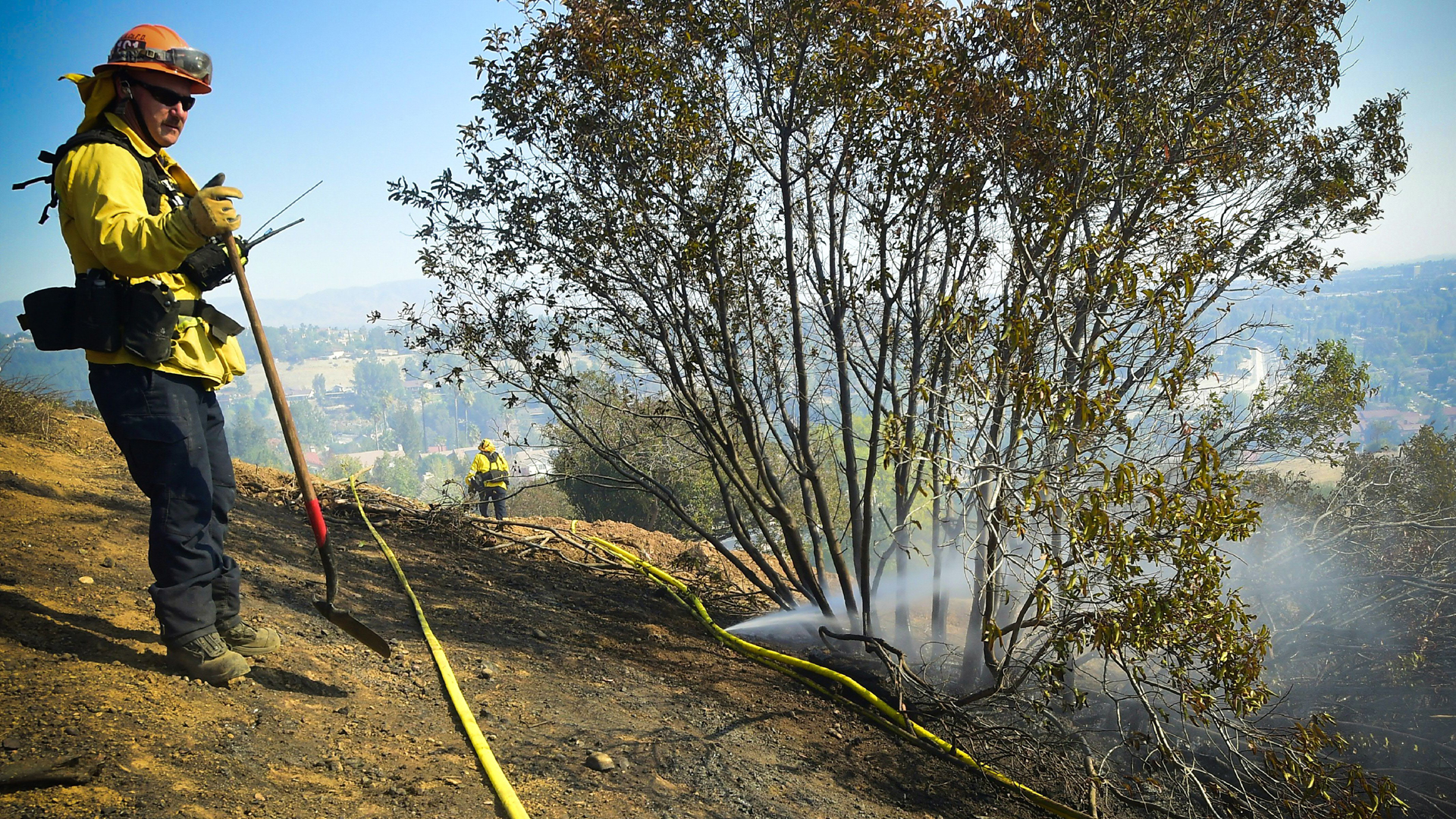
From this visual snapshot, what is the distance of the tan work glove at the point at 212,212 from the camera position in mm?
2355

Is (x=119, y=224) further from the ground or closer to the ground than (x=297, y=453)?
further from the ground

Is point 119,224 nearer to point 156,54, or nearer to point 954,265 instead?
point 156,54

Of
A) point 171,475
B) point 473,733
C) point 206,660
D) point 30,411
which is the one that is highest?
point 30,411

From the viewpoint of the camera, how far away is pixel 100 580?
10.9 ft

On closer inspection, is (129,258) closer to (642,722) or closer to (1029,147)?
(642,722)

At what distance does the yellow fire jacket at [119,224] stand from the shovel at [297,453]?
0.19 meters

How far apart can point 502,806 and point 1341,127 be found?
29.1 feet

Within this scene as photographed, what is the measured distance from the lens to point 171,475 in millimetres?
2586

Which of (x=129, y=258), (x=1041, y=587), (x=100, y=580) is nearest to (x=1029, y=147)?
(x=1041, y=587)

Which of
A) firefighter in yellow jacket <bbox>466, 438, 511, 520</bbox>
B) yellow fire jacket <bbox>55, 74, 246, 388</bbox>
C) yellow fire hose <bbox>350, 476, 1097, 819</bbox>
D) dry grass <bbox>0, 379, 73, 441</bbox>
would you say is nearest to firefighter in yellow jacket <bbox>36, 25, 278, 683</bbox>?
yellow fire jacket <bbox>55, 74, 246, 388</bbox>

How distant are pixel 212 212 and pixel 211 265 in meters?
0.44

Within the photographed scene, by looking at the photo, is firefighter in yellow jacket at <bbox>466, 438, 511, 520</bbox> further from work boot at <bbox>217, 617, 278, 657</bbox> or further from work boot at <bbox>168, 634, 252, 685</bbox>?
work boot at <bbox>168, 634, 252, 685</bbox>

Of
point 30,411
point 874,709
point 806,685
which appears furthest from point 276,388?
point 30,411

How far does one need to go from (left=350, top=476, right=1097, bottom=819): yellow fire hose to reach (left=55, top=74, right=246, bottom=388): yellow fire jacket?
1.58 metres
